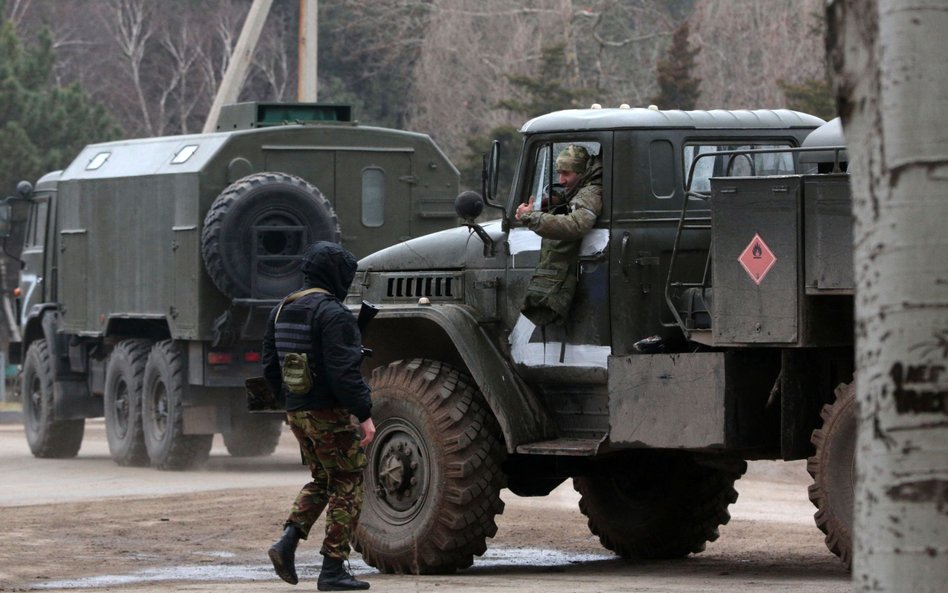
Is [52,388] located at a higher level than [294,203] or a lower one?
lower

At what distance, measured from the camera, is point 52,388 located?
69.5 ft

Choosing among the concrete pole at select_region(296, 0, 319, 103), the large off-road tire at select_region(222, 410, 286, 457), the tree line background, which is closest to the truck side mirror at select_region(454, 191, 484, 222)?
the large off-road tire at select_region(222, 410, 286, 457)

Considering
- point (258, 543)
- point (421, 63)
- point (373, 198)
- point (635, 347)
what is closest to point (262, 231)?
point (373, 198)

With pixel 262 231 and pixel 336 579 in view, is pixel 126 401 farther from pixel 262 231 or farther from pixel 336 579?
pixel 336 579

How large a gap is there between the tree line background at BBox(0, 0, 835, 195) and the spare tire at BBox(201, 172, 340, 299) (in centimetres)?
1243

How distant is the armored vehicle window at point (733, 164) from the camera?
10195 mm

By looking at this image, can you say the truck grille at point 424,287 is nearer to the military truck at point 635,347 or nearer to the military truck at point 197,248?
the military truck at point 635,347

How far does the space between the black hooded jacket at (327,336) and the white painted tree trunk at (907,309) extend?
5525 millimetres

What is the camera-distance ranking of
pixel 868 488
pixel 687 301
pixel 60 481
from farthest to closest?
1. pixel 60 481
2. pixel 687 301
3. pixel 868 488

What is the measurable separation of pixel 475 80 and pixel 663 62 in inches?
310

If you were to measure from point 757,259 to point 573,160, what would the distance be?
1633mm

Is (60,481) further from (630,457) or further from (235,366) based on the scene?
(630,457)

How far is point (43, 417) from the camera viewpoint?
21188mm

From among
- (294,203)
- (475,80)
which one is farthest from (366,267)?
(475,80)
